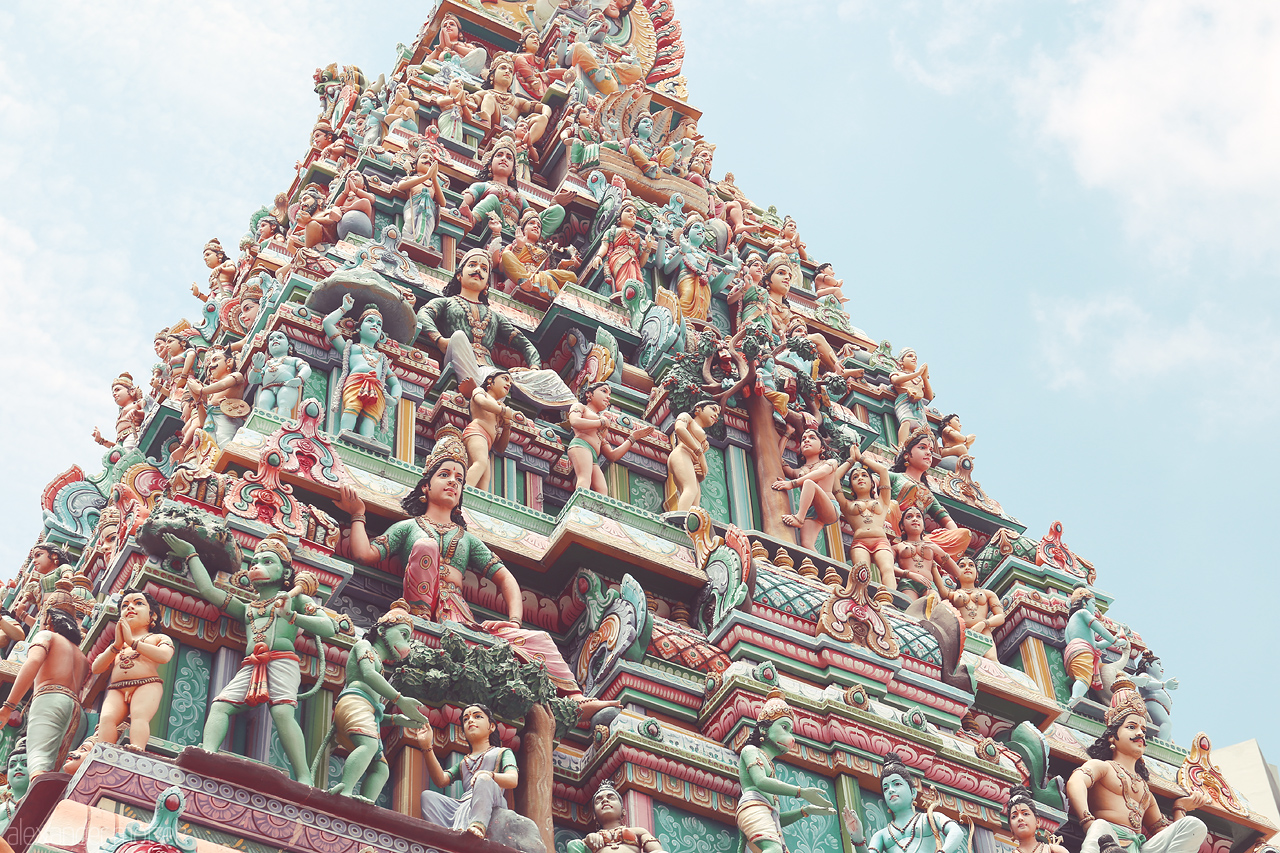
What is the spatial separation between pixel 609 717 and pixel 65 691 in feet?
16.5

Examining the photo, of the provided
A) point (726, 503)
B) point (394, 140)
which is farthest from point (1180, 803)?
point (394, 140)

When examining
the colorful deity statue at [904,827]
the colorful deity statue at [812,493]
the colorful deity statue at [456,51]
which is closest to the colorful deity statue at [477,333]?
the colorful deity statue at [812,493]

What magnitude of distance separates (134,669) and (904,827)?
7.01m

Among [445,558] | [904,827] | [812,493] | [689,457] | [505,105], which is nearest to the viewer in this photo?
[904,827]

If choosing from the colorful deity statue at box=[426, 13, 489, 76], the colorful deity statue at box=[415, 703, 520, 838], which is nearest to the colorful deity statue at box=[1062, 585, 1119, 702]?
the colorful deity statue at box=[415, 703, 520, 838]

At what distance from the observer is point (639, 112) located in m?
31.7

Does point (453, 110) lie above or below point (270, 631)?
above

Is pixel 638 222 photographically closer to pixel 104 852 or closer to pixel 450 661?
pixel 450 661

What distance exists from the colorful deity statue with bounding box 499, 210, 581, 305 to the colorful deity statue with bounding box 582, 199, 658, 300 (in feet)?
1.71

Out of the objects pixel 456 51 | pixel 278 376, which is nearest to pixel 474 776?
pixel 278 376

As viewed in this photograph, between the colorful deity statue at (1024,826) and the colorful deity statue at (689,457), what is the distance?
16.4ft

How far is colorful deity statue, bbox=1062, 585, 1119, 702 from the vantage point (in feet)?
74.9

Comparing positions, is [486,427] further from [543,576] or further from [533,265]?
[533,265]

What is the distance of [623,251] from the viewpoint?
25.6 m
